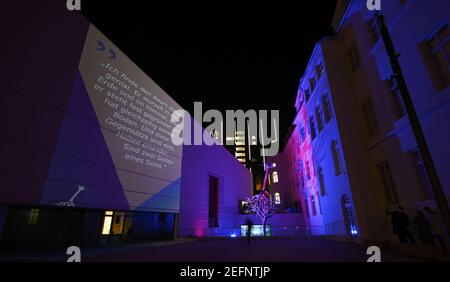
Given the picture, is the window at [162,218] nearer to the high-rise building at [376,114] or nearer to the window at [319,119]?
the high-rise building at [376,114]

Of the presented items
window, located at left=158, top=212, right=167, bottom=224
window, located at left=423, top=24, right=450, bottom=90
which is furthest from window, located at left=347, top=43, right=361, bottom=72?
window, located at left=158, top=212, right=167, bottom=224

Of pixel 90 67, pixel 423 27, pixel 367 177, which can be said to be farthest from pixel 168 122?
pixel 423 27

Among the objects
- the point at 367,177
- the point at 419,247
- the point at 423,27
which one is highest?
the point at 423,27

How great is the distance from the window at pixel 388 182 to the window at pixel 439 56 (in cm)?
523

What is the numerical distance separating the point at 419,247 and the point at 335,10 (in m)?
18.0

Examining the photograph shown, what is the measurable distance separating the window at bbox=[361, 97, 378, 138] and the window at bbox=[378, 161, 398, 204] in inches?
84.3

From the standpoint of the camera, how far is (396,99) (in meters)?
11.8

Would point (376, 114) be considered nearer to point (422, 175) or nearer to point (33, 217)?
point (422, 175)

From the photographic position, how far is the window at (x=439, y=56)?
8.76 m

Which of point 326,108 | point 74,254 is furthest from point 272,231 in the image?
point 74,254

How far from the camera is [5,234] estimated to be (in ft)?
37.3

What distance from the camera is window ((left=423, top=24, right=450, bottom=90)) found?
8.76 m

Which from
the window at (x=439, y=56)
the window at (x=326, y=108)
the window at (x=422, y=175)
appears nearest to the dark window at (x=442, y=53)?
the window at (x=439, y=56)
